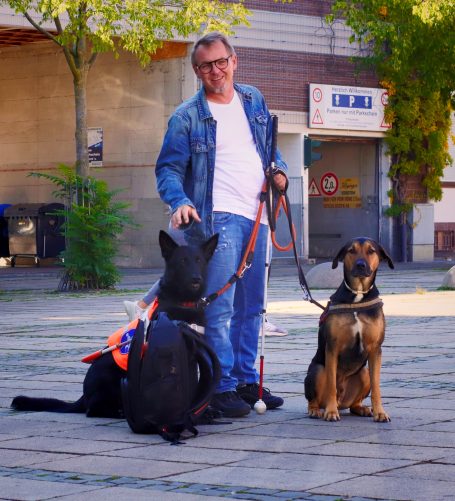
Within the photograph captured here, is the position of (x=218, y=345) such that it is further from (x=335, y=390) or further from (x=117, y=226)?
(x=117, y=226)

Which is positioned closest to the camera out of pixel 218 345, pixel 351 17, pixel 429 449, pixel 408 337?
pixel 429 449

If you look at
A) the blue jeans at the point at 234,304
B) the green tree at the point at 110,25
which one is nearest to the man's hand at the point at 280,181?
the blue jeans at the point at 234,304

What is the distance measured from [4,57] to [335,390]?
31511 mm

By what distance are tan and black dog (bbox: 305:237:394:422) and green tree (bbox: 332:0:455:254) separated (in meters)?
22.2

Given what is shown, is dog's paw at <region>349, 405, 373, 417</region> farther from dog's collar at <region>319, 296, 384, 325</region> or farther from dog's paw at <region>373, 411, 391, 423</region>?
dog's collar at <region>319, 296, 384, 325</region>

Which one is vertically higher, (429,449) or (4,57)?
(4,57)

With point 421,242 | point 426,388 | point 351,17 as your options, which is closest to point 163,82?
point 351,17

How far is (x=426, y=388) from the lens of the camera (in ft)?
29.8

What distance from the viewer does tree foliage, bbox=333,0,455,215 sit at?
3031 cm

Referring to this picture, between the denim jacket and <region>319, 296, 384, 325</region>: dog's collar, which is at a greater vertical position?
the denim jacket

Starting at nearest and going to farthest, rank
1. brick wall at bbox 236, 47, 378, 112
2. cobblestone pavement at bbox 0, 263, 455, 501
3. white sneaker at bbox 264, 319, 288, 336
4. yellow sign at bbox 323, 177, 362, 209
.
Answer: cobblestone pavement at bbox 0, 263, 455, 501 → white sneaker at bbox 264, 319, 288, 336 → brick wall at bbox 236, 47, 378, 112 → yellow sign at bbox 323, 177, 362, 209

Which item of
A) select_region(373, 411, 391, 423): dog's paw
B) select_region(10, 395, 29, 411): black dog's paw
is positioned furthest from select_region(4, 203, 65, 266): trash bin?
select_region(373, 411, 391, 423): dog's paw

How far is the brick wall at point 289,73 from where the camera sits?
34688 millimetres

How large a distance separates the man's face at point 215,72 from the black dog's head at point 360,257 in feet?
4.01
